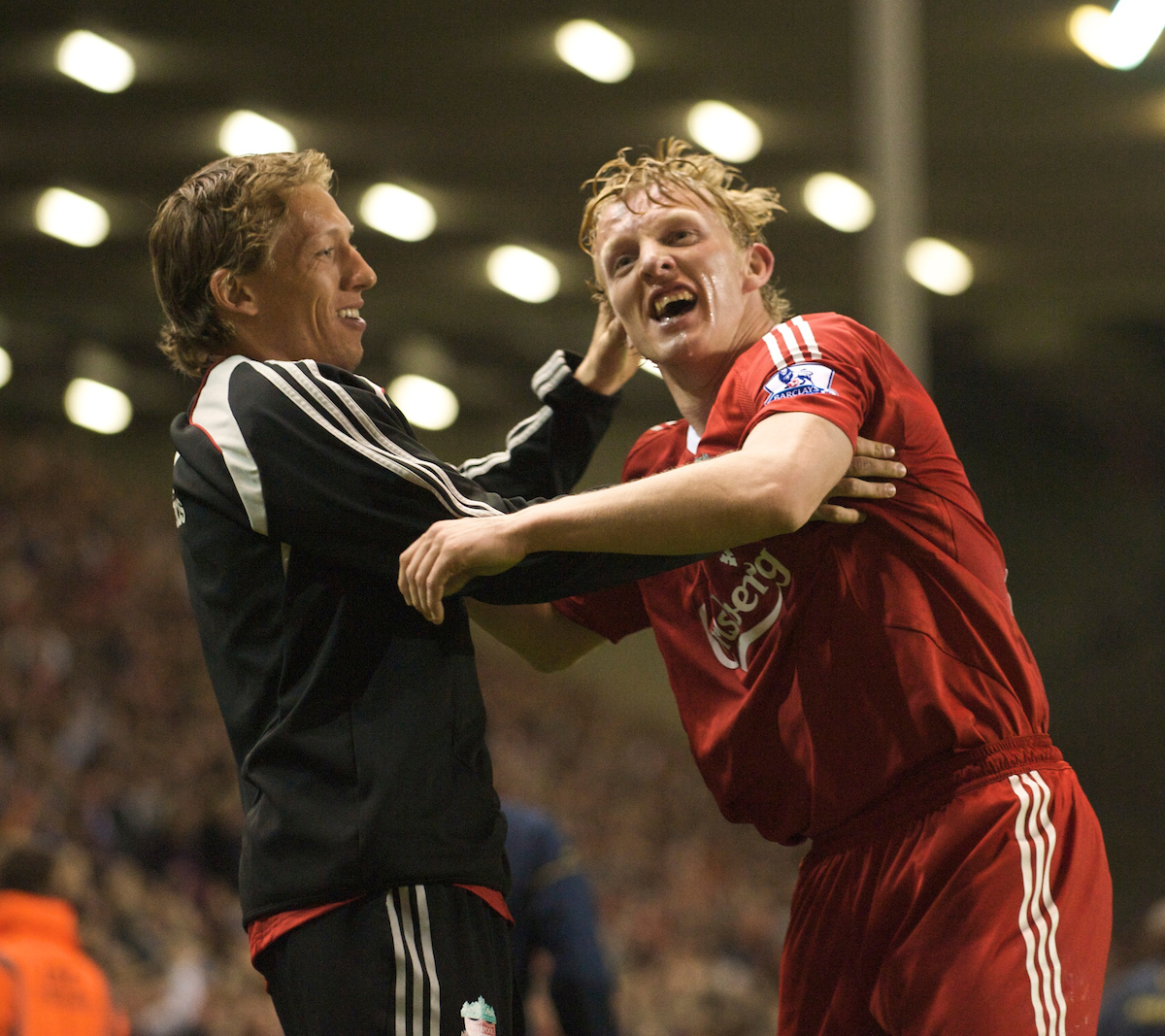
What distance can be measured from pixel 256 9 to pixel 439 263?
465 centimetres

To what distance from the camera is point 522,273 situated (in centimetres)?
1366

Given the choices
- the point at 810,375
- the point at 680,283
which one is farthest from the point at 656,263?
the point at 810,375

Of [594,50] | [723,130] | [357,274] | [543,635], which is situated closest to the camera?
[357,274]

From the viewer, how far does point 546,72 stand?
9555mm

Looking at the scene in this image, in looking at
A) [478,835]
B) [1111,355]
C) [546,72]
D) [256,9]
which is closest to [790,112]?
[546,72]

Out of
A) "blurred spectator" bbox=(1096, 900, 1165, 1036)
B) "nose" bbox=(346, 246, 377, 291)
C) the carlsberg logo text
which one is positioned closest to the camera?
the carlsberg logo text

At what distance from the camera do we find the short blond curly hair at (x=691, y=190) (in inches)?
105

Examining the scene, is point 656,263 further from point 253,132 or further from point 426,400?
point 426,400

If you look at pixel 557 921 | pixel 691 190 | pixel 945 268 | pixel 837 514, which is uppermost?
pixel 945 268

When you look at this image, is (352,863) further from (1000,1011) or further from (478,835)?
(1000,1011)

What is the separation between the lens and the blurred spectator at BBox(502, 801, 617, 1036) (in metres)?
4.05

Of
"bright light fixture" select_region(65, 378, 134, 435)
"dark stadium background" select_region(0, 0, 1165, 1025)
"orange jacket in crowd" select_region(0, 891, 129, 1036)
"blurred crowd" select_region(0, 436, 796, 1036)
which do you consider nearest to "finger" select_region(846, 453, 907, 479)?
"orange jacket in crowd" select_region(0, 891, 129, 1036)

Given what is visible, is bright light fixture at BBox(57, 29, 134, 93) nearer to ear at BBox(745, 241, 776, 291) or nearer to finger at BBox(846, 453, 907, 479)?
ear at BBox(745, 241, 776, 291)

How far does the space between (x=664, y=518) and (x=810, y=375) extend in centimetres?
36
